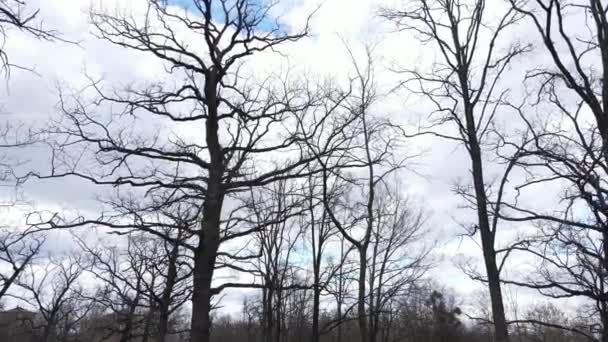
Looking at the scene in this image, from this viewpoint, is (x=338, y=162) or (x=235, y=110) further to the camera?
(x=338, y=162)

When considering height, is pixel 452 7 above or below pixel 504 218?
above

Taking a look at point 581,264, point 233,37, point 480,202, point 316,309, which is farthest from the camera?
point 581,264

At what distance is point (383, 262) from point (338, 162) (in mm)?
16074

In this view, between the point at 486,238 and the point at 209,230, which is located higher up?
the point at 486,238

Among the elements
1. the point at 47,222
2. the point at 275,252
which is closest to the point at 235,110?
the point at 47,222

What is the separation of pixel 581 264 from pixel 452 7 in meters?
9.62

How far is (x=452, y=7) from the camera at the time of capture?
13.2 metres

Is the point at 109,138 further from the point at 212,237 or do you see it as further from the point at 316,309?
the point at 316,309

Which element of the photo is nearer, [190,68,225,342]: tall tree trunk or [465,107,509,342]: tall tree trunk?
[190,68,225,342]: tall tree trunk

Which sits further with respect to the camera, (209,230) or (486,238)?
(486,238)

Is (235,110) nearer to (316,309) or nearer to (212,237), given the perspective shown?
(212,237)

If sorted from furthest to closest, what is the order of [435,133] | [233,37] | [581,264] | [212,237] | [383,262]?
1. [383,262]
2. [581,264]
3. [435,133]
4. [233,37]
5. [212,237]

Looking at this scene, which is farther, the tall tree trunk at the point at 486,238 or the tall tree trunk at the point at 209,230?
the tall tree trunk at the point at 486,238

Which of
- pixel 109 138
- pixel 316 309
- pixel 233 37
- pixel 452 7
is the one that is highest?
pixel 452 7
